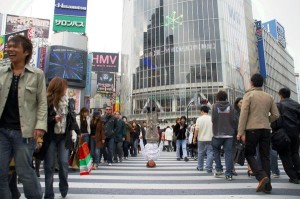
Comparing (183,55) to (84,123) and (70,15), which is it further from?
(84,123)

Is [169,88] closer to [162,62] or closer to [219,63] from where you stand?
[162,62]

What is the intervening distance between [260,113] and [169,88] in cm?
4787

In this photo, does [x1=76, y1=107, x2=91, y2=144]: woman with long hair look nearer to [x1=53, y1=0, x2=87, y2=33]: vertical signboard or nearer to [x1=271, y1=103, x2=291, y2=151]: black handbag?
[x1=271, y1=103, x2=291, y2=151]: black handbag

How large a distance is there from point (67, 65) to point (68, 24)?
478 inches

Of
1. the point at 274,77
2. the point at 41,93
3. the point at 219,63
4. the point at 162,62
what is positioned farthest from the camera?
the point at 274,77

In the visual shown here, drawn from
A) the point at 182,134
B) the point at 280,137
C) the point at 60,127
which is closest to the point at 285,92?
the point at 280,137

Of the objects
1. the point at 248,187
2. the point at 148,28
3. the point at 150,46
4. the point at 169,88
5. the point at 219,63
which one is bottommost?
the point at 248,187

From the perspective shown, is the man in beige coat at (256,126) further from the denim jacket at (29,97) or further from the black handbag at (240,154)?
the denim jacket at (29,97)

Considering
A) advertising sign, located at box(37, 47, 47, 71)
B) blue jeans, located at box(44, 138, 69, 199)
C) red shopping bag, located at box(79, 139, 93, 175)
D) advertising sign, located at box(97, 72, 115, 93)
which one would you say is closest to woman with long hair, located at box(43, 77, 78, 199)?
blue jeans, located at box(44, 138, 69, 199)

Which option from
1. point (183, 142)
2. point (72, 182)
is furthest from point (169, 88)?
point (72, 182)

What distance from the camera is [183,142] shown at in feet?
38.3

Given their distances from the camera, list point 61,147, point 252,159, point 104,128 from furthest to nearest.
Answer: point 104,128 < point 252,159 < point 61,147

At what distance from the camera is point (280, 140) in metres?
5.79

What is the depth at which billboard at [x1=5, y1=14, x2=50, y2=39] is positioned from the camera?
6912 centimetres
